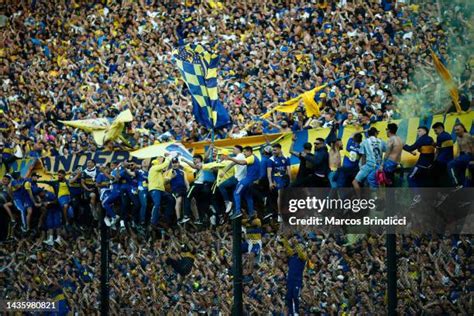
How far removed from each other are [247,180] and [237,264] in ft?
7.09

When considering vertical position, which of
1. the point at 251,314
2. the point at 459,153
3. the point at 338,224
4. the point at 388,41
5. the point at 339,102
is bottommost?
the point at 251,314

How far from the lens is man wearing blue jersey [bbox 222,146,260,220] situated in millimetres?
12173

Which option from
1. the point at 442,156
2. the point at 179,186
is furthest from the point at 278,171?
the point at 442,156

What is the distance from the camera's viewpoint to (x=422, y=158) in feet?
37.3

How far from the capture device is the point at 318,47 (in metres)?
19.0

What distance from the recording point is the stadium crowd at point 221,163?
1140 centimetres

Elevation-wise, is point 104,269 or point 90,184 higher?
point 90,184

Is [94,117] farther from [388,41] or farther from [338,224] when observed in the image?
[338,224]

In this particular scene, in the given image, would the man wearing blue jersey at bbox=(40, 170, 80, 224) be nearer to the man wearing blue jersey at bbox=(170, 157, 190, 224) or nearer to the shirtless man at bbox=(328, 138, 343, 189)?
the man wearing blue jersey at bbox=(170, 157, 190, 224)

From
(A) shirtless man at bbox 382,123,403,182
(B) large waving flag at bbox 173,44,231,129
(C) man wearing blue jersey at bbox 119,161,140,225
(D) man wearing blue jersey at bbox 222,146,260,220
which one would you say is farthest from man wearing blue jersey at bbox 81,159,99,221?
(A) shirtless man at bbox 382,123,403,182

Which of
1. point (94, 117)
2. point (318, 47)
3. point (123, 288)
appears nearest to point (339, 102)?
point (318, 47)

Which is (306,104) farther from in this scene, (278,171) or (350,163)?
(350,163)

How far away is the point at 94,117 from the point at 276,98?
551cm

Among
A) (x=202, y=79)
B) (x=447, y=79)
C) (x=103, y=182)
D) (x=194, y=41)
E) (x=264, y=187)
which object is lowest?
(x=264, y=187)
